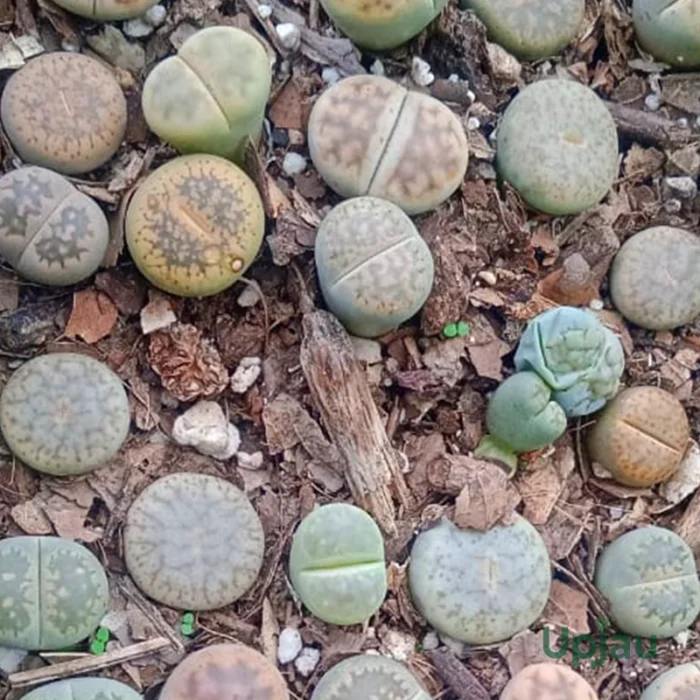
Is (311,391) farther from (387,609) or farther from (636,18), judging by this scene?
(636,18)

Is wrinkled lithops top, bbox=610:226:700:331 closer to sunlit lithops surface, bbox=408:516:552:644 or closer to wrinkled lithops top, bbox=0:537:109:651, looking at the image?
sunlit lithops surface, bbox=408:516:552:644

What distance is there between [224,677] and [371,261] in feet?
2.06

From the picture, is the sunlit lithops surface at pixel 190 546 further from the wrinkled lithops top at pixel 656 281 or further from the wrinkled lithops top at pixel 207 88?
the wrinkled lithops top at pixel 656 281

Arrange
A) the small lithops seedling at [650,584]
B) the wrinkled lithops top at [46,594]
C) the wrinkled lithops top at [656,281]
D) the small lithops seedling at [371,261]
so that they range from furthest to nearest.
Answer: the wrinkled lithops top at [656,281], the small lithops seedling at [650,584], the small lithops seedling at [371,261], the wrinkled lithops top at [46,594]

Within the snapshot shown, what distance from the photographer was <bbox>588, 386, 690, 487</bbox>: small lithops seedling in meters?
1.79

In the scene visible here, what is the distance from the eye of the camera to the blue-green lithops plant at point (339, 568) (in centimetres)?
156

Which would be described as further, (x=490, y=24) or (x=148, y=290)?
(x=490, y=24)

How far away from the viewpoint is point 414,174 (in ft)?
5.52

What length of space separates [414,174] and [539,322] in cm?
30

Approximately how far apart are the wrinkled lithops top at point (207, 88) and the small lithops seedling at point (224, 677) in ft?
2.45

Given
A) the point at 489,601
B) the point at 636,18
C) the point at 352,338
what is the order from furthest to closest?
the point at 636,18 → the point at 352,338 → the point at 489,601

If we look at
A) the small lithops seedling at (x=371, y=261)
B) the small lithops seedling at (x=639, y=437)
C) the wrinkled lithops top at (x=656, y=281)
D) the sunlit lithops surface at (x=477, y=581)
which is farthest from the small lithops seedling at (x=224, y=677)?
the wrinkled lithops top at (x=656, y=281)

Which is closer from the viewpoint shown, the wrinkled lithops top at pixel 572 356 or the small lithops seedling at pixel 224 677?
the small lithops seedling at pixel 224 677

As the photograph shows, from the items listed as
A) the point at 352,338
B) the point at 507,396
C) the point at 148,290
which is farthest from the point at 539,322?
the point at 148,290
